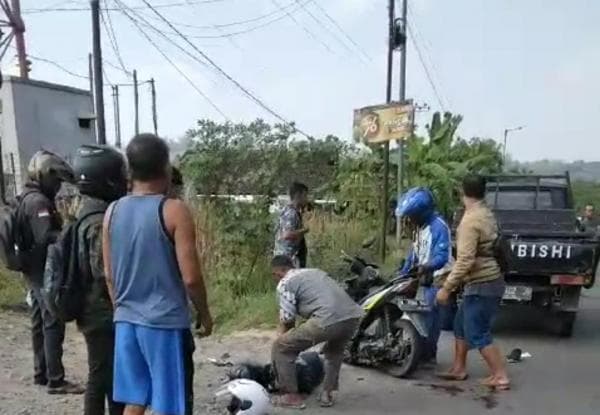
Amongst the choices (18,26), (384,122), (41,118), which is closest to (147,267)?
(384,122)

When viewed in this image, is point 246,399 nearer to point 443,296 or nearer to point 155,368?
point 155,368

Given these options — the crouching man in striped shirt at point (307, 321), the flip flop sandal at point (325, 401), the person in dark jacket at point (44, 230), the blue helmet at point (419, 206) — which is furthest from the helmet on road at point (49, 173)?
the blue helmet at point (419, 206)

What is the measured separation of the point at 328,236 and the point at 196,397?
8.76 metres

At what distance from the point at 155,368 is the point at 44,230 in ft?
7.75

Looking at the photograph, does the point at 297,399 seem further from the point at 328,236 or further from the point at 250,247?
the point at 328,236

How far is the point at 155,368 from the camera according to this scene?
3.70 meters

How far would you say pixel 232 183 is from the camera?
1130 cm

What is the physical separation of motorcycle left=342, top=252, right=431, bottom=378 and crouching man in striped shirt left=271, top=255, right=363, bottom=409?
3.18 feet

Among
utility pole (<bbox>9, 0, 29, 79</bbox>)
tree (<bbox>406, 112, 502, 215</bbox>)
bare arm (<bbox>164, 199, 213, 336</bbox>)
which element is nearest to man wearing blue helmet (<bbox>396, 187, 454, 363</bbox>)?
bare arm (<bbox>164, 199, 213, 336</bbox>)

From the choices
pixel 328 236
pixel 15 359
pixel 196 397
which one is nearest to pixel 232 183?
pixel 328 236

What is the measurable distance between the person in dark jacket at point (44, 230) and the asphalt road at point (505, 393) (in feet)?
6.26

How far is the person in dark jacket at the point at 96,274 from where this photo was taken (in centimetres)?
427

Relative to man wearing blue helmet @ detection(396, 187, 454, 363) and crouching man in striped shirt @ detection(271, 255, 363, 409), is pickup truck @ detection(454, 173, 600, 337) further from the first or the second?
crouching man in striped shirt @ detection(271, 255, 363, 409)

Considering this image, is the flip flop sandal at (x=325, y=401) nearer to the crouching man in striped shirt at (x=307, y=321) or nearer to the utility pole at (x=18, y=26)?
the crouching man in striped shirt at (x=307, y=321)
